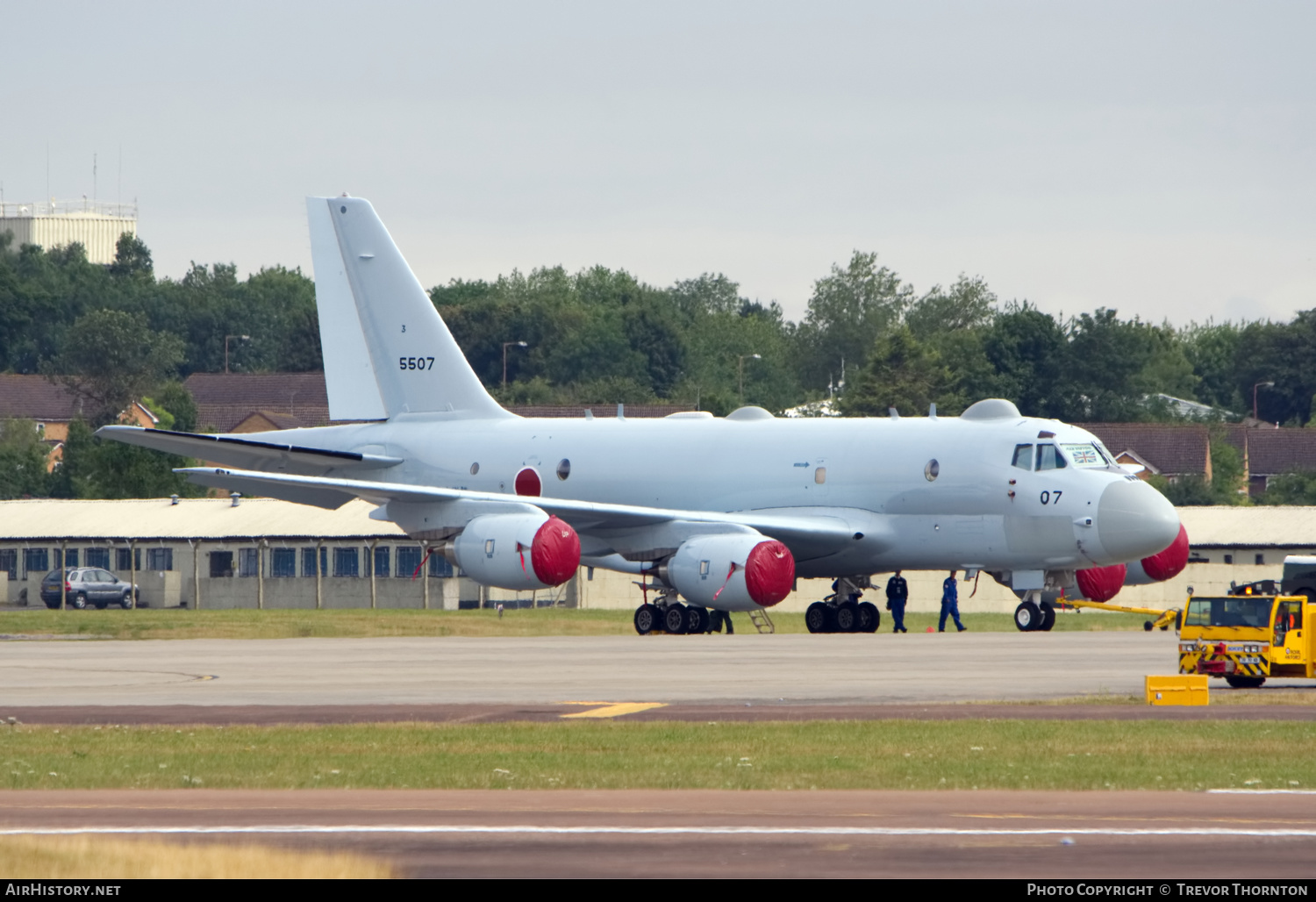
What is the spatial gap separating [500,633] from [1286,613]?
2179 cm

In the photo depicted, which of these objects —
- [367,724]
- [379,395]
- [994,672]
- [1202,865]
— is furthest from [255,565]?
[1202,865]

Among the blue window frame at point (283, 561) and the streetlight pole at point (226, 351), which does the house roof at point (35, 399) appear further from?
the blue window frame at point (283, 561)

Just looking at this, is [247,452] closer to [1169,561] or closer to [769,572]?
[769,572]

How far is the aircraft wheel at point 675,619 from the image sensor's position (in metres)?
43.7

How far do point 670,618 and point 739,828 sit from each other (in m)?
29.7

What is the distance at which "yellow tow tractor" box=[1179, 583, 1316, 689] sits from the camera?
27438 mm

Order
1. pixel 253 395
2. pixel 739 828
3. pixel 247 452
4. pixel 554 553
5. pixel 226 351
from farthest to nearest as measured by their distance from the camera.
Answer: pixel 226 351
pixel 253 395
pixel 247 452
pixel 554 553
pixel 739 828

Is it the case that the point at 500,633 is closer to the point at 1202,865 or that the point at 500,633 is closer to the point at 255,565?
the point at 255,565

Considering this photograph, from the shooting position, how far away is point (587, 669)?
102 ft

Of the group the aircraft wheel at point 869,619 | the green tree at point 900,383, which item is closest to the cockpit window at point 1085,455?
the aircraft wheel at point 869,619

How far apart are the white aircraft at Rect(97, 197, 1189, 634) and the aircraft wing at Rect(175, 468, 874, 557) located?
57mm

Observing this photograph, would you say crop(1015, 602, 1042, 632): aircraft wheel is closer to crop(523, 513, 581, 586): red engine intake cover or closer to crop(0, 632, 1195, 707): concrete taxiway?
→ crop(0, 632, 1195, 707): concrete taxiway

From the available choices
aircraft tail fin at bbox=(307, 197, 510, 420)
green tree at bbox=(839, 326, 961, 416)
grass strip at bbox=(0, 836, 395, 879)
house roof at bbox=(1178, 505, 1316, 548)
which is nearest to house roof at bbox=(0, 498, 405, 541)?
aircraft tail fin at bbox=(307, 197, 510, 420)

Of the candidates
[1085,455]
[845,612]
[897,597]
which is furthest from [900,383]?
[1085,455]
